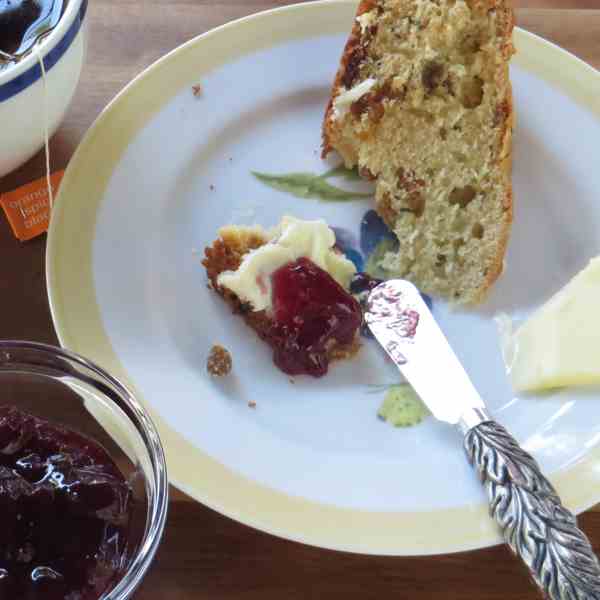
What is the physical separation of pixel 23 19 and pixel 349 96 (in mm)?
625

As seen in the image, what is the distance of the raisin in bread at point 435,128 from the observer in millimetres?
1545

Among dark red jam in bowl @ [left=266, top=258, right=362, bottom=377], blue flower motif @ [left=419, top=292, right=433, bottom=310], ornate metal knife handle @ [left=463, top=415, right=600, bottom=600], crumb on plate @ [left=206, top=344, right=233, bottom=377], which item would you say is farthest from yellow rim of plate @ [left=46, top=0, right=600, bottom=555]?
blue flower motif @ [left=419, top=292, right=433, bottom=310]

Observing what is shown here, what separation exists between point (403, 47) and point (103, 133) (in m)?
0.62

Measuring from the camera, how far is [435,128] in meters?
1.58

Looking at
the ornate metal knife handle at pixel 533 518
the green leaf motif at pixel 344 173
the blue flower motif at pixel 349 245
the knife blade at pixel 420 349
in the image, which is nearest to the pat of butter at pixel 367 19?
the green leaf motif at pixel 344 173

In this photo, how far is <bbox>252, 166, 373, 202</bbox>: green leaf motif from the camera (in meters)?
1.64

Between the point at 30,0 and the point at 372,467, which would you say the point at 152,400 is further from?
the point at 30,0

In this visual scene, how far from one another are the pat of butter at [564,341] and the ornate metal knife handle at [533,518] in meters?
0.15

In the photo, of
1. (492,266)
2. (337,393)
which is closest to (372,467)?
(337,393)

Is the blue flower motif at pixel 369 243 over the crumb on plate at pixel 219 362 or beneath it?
over

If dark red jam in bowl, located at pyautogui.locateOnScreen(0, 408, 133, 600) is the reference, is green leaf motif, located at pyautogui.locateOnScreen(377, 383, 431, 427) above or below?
below

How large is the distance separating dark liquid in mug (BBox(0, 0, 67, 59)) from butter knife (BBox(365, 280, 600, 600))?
758 millimetres

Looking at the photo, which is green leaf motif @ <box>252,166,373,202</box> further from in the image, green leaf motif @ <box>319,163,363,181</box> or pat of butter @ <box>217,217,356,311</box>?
pat of butter @ <box>217,217,356,311</box>

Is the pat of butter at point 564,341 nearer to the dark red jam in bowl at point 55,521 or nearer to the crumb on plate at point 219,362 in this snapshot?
the crumb on plate at point 219,362
